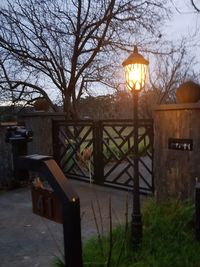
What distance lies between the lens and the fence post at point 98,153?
22.9ft

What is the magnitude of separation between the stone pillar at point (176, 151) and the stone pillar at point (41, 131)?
3442 millimetres

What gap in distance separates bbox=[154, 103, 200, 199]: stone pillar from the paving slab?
832mm

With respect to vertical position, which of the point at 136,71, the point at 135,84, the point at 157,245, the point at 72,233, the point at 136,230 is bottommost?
the point at 157,245

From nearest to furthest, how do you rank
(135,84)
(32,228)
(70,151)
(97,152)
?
(135,84) → (32,228) → (97,152) → (70,151)

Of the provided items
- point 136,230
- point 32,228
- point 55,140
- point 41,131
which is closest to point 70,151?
point 55,140

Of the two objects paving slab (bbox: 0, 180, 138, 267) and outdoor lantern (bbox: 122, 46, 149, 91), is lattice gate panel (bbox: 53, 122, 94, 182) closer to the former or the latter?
paving slab (bbox: 0, 180, 138, 267)

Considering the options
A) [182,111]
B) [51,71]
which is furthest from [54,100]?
[182,111]

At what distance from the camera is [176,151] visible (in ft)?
16.1

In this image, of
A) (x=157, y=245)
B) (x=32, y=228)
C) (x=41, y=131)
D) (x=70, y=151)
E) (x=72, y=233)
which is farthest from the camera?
(x=70, y=151)

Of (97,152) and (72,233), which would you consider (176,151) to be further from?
(72,233)

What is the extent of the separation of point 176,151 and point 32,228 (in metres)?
2.34

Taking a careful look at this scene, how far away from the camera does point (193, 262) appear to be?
10.4 ft

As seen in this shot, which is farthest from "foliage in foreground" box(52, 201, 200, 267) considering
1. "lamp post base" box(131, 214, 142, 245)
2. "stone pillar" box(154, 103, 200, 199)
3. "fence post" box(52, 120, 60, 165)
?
"fence post" box(52, 120, 60, 165)

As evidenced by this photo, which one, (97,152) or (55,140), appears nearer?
(97,152)
